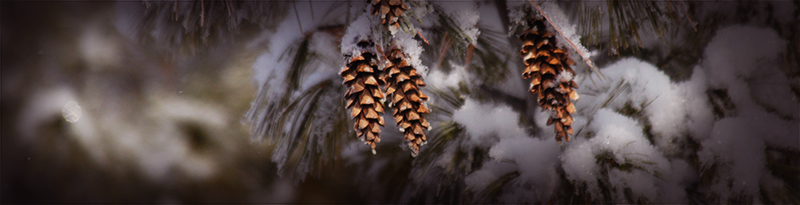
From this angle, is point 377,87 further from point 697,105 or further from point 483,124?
point 697,105

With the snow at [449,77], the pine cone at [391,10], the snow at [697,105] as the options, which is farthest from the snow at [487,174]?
the pine cone at [391,10]

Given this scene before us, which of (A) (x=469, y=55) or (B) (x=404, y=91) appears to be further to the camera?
(A) (x=469, y=55)

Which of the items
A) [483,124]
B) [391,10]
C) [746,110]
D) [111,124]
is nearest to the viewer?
[391,10]

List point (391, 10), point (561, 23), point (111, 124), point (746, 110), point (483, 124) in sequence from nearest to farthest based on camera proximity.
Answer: point (391, 10)
point (561, 23)
point (746, 110)
point (483, 124)
point (111, 124)

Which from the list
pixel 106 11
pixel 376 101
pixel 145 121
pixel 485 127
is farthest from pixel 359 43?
pixel 145 121

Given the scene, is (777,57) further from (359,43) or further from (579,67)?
(359,43)

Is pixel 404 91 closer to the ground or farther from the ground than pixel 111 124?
closer to the ground

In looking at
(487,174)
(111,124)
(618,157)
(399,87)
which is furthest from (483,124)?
(111,124)
